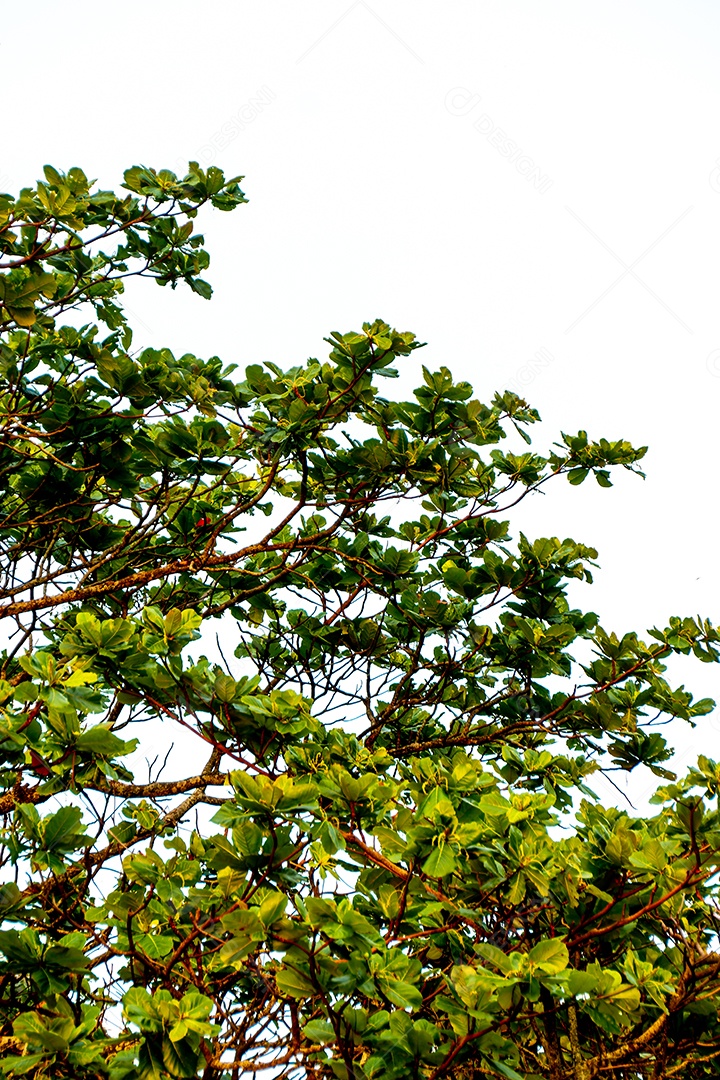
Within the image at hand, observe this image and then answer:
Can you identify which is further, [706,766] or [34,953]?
[706,766]

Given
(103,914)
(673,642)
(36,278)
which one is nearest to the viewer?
(103,914)

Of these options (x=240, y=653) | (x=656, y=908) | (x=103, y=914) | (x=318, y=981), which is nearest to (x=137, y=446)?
(x=240, y=653)

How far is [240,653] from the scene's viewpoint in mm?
4551

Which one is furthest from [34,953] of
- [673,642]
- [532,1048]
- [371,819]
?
[673,642]

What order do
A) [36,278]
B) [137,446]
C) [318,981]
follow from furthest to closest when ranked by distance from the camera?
[137,446]
[36,278]
[318,981]

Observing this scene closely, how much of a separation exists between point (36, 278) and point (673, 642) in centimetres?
314

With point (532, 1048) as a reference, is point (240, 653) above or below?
above

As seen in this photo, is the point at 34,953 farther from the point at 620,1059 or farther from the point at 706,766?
the point at 706,766

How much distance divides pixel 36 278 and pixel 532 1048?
3220mm

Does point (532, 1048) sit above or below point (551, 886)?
below

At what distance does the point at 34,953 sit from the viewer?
2252 millimetres

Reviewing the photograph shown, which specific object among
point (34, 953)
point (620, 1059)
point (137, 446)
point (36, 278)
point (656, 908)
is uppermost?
point (36, 278)

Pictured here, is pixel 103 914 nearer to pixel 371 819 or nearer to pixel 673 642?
pixel 371 819

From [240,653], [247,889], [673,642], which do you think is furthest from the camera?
[240,653]
